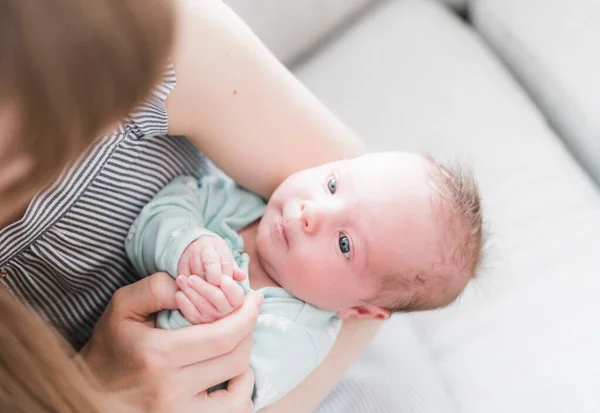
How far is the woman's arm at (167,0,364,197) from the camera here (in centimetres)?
72

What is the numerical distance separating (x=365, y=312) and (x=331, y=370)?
0.10 meters

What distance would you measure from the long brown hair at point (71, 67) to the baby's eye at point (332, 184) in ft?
1.44

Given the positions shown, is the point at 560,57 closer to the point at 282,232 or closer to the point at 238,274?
the point at 282,232

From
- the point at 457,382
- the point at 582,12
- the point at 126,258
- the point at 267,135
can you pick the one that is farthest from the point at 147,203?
the point at 582,12

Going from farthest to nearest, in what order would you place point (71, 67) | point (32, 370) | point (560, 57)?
1. point (560, 57)
2. point (32, 370)
3. point (71, 67)

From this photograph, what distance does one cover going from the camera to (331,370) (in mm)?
866

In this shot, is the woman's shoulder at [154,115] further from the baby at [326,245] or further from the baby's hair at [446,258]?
the baby's hair at [446,258]

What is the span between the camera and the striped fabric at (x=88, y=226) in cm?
66

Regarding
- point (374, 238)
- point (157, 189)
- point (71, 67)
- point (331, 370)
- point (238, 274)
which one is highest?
point (71, 67)

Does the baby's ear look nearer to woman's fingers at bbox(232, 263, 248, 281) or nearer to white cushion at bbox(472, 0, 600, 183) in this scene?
woman's fingers at bbox(232, 263, 248, 281)

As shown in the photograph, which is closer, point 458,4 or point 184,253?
point 184,253

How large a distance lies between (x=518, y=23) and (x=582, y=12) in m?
0.13

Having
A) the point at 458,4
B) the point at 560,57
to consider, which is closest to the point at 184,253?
the point at 560,57

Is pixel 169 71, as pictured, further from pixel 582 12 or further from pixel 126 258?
pixel 582 12
